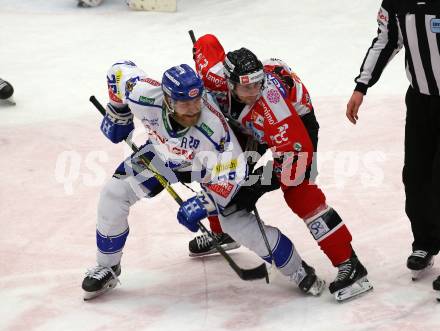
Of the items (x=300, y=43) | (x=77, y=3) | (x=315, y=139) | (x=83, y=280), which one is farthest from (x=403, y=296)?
(x=77, y=3)

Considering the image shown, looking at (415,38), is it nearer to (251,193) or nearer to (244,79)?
(244,79)

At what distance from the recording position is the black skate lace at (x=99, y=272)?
410 centimetres

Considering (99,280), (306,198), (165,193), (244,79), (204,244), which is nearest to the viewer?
(244,79)

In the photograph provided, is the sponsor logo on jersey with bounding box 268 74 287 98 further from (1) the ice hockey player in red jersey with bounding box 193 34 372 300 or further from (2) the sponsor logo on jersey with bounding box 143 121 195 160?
(2) the sponsor logo on jersey with bounding box 143 121 195 160

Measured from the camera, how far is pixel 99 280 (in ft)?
13.4

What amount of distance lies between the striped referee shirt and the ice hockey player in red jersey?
17.0 inches

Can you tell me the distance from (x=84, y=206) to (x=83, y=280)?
1.03 m

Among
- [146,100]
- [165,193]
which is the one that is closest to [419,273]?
[146,100]

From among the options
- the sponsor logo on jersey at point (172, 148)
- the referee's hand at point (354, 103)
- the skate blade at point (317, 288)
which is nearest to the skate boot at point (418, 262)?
the skate blade at point (317, 288)

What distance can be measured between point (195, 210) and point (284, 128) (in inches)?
19.4

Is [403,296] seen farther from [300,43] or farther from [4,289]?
[300,43]

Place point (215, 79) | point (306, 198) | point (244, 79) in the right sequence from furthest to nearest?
point (215, 79) < point (306, 198) < point (244, 79)

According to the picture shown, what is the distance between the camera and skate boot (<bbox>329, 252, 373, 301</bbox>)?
390 cm

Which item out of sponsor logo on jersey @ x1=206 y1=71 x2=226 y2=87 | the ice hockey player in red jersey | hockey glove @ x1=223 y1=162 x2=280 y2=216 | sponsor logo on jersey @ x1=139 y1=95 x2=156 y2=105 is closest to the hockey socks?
the ice hockey player in red jersey
